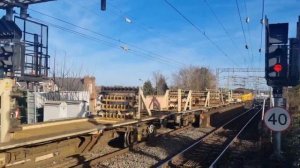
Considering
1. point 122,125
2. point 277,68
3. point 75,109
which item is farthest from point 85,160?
point 75,109

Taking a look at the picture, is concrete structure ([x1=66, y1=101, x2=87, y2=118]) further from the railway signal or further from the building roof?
the building roof

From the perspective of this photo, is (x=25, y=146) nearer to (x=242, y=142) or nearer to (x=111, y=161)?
(x=111, y=161)

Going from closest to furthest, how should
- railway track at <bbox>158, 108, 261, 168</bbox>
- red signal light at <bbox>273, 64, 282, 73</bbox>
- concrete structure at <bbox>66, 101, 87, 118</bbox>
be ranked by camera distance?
1. red signal light at <bbox>273, 64, 282, 73</bbox>
2. railway track at <bbox>158, 108, 261, 168</bbox>
3. concrete structure at <bbox>66, 101, 87, 118</bbox>

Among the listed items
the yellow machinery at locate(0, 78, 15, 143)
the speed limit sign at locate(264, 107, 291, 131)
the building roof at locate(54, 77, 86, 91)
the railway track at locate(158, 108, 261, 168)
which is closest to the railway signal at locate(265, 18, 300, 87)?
the speed limit sign at locate(264, 107, 291, 131)

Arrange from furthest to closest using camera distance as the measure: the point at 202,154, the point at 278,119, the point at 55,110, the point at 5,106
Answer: the point at 55,110 < the point at 202,154 < the point at 278,119 < the point at 5,106

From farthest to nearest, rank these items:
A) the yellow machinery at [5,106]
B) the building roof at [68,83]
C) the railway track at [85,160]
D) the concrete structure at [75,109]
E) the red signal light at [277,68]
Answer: the building roof at [68,83]
the concrete structure at [75,109]
the red signal light at [277,68]
the railway track at [85,160]
the yellow machinery at [5,106]

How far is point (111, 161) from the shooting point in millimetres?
11711

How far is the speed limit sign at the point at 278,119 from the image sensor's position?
10664mm

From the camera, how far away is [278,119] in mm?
10711

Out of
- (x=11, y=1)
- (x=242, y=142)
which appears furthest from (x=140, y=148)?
(x=11, y=1)

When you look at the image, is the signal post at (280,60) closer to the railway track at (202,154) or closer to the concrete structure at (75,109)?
the railway track at (202,154)

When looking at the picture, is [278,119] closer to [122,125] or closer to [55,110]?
[122,125]

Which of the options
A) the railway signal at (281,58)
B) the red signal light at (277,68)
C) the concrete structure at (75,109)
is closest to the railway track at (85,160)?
the railway signal at (281,58)

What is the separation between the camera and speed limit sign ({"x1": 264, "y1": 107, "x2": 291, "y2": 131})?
35.0 feet
